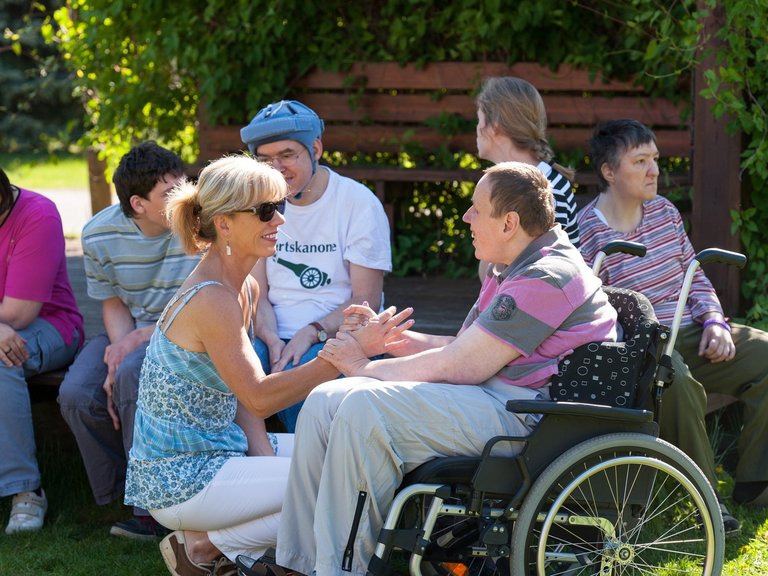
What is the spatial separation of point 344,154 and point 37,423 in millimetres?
3006

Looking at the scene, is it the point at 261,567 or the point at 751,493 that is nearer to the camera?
the point at 261,567

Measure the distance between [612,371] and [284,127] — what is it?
1633mm

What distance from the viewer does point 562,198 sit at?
410 centimetres

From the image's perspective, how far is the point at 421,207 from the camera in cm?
718

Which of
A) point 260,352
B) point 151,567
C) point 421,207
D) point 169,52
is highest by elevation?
point 169,52

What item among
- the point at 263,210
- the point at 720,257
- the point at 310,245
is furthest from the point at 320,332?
the point at 720,257

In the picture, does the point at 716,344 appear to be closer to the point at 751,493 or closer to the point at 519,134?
the point at 751,493

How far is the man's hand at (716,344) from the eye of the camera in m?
4.16

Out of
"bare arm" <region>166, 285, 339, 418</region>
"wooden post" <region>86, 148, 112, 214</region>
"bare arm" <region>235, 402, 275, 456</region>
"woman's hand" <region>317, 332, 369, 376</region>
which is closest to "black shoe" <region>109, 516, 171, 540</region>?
"bare arm" <region>235, 402, 275, 456</region>

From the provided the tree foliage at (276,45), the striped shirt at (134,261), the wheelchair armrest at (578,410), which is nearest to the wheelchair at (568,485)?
the wheelchair armrest at (578,410)

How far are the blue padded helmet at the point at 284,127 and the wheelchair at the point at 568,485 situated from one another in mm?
1486

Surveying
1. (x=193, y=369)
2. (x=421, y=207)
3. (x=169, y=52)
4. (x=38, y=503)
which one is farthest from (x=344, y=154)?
(x=193, y=369)

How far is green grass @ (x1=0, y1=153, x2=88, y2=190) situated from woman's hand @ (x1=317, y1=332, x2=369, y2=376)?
11.8 meters

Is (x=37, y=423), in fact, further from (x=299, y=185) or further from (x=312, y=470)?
(x=312, y=470)
